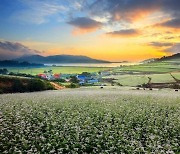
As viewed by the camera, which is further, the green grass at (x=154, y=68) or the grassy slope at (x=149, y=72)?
the green grass at (x=154, y=68)

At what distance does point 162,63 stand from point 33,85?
121 feet

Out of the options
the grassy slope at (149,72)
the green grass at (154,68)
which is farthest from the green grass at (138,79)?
the green grass at (154,68)

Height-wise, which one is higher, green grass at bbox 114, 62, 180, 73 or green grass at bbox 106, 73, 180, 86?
green grass at bbox 114, 62, 180, 73

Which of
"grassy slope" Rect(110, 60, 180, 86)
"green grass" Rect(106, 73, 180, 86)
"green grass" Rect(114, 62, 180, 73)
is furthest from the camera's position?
"green grass" Rect(114, 62, 180, 73)

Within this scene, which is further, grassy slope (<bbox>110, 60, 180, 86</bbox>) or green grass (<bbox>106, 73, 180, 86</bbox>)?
grassy slope (<bbox>110, 60, 180, 86</bbox>)

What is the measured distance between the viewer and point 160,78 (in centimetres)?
5303

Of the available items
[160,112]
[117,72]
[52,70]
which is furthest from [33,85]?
[160,112]

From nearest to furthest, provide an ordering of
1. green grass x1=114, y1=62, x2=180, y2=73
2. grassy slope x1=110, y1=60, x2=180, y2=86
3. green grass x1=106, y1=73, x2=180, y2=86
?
green grass x1=106, y1=73, x2=180, y2=86 < grassy slope x1=110, y1=60, x2=180, y2=86 < green grass x1=114, y1=62, x2=180, y2=73

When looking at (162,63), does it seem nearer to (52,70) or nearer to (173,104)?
(52,70)

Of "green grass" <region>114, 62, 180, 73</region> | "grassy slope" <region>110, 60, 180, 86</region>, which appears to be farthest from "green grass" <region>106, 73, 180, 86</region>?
"green grass" <region>114, 62, 180, 73</region>

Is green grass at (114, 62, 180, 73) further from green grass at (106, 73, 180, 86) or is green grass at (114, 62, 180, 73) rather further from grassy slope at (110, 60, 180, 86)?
green grass at (106, 73, 180, 86)

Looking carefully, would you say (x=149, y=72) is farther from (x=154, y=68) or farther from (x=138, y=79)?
(x=138, y=79)

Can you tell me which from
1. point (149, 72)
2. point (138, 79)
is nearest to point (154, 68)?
point (149, 72)

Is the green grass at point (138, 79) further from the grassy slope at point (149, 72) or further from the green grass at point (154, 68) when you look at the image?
the green grass at point (154, 68)
